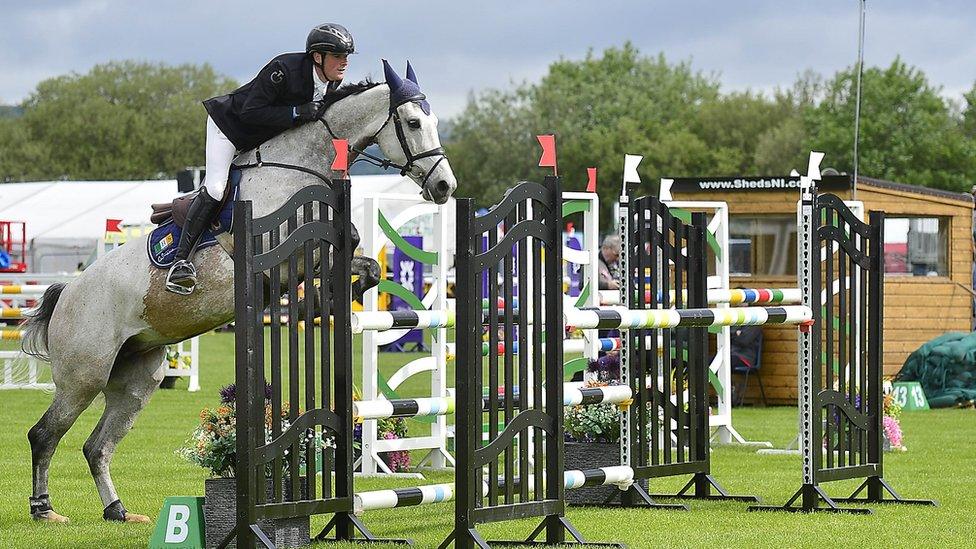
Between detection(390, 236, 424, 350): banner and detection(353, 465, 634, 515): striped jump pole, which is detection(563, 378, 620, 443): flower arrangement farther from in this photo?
detection(390, 236, 424, 350): banner

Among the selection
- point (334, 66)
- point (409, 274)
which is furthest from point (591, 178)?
point (409, 274)

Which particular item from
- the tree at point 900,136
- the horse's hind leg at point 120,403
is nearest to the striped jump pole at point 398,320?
the horse's hind leg at point 120,403

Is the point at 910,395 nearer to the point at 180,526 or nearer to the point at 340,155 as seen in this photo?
the point at 340,155

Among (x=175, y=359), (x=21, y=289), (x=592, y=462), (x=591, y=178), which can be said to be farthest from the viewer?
(x=175, y=359)

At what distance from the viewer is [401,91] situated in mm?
6797

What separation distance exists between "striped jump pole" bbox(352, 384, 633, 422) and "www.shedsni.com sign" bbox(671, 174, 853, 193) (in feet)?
24.7

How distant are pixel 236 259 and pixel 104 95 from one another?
68425 millimetres

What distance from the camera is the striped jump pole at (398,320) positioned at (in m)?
6.30

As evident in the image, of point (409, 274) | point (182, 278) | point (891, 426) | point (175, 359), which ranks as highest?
point (409, 274)

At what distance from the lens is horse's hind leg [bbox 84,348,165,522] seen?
7.11 metres

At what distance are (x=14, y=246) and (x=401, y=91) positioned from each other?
30470 mm

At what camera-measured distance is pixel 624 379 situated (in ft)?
24.2

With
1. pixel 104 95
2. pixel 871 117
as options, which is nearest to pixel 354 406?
pixel 871 117

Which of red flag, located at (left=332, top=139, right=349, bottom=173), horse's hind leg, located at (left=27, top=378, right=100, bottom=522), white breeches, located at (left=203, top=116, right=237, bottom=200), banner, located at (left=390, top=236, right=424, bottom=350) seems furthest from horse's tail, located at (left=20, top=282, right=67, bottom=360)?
banner, located at (left=390, top=236, right=424, bottom=350)
